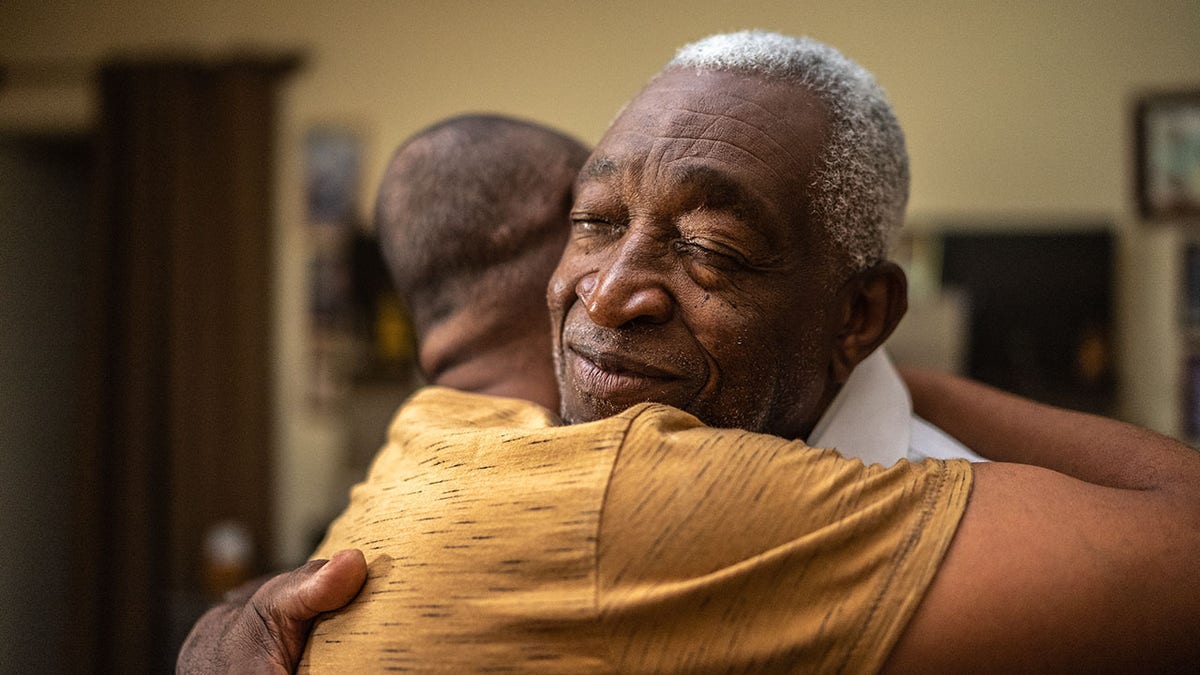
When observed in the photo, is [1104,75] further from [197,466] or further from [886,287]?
[197,466]

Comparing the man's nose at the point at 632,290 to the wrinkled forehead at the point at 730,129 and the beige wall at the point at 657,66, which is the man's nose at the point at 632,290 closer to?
the wrinkled forehead at the point at 730,129

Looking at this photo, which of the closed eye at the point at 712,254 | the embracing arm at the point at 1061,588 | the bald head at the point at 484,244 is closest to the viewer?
the embracing arm at the point at 1061,588

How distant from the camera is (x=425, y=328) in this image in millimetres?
1459

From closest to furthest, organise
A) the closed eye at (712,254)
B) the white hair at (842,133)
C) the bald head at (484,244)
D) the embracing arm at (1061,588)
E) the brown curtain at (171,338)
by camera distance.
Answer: the embracing arm at (1061,588) → the closed eye at (712,254) → the white hair at (842,133) → the bald head at (484,244) → the brown curtain at (171,338)

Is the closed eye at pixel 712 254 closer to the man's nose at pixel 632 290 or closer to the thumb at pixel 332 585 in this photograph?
the man's nose at pixel 632 290

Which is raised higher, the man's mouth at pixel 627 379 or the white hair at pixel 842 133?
the white hair at pixel 842 133

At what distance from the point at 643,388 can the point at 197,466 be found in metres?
4.21

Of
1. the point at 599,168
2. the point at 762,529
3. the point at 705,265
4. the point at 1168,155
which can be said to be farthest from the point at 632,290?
the point at 1168,155

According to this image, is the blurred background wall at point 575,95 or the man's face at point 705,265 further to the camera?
the blurred background wall at point 575,95

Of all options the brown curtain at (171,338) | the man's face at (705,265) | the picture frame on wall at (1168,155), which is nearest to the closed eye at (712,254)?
the man's face at (705,265)

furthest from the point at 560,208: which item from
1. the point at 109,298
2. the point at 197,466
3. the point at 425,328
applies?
the point at 109,298

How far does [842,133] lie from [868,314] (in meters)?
0.25

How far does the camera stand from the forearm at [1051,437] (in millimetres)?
924

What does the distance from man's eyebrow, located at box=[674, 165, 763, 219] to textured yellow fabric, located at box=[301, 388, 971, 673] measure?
294 mm
